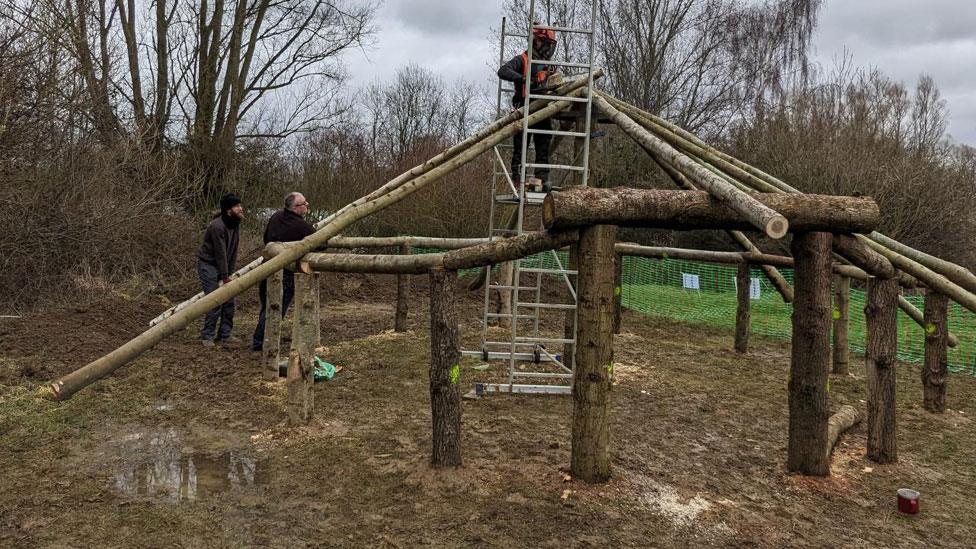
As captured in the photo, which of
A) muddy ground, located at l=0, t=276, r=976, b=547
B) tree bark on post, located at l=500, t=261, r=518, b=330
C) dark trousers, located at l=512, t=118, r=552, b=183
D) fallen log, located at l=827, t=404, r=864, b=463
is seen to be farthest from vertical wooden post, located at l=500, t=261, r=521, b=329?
fallen log, located at l=827, t=404, r=864, b=463

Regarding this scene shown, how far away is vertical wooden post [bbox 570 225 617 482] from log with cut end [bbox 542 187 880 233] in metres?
→ 0.15

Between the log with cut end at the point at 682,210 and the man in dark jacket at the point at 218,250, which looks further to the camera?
the man in dark jacket at the point at 218,250

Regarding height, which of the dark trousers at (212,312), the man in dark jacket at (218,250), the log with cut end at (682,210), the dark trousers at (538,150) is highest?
the dark trousers at (538,150)

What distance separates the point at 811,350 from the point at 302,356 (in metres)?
3.60

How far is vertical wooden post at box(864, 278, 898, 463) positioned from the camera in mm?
4613

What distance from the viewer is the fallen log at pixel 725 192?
3225mm

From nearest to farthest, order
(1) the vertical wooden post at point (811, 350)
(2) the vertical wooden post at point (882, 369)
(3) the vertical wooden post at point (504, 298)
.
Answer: (1) the vertical wooden post at point (811, 350), (2) the vertical wooden post at point (882, 369), (3) the vertical wooden post at point (504, 298)

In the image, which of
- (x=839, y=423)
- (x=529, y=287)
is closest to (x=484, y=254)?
(x=839, y=423)

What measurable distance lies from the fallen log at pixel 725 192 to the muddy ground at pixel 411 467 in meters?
1.70

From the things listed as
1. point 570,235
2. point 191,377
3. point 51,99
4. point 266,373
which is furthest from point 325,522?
point 51,99

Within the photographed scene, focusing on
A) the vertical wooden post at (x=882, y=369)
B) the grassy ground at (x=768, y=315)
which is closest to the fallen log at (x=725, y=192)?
the vertical wooden post at (x=882, y=369)

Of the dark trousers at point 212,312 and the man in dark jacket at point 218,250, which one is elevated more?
the man in dark jacket at point 218,250

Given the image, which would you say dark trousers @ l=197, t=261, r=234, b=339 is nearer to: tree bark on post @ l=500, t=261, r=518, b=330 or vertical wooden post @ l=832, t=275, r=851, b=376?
tree bark on post @ l=500, t=261, r=518, b=330

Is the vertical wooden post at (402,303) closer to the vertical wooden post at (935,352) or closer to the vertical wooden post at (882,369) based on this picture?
the vertical wooden post at (882,369)
